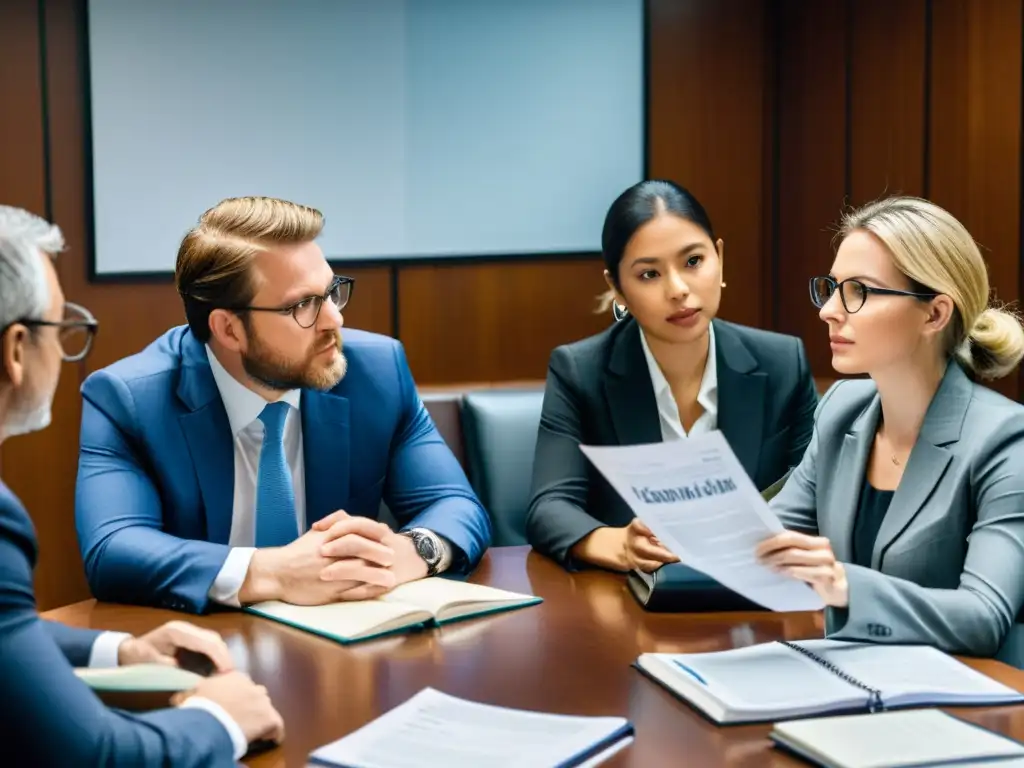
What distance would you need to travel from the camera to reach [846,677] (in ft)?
→ 5.53

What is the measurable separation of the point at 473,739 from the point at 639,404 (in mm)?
1579

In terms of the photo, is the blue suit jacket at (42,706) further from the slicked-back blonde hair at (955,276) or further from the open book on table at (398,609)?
the slicked-back blonde hair at (955,276)

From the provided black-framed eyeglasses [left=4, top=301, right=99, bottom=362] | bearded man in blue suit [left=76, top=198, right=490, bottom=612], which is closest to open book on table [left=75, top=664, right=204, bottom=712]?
black-framed eyeglasses [left=4, top=301, right=99, bottom=362]

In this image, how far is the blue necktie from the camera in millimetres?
2508

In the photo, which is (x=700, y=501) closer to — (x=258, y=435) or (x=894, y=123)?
(x=258, y=435)

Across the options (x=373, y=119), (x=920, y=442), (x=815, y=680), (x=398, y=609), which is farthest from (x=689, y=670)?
(x=373, y=119)

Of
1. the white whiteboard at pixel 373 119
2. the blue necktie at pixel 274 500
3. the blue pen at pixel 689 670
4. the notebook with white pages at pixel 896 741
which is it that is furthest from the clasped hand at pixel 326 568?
the white whiteboard at pixel 373 119

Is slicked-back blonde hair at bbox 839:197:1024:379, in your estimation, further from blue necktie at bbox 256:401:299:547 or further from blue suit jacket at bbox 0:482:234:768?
blue suit jacket at bbox 0:482:234:768

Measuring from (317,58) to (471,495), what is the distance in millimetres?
2529

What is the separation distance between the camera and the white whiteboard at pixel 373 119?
4555mm

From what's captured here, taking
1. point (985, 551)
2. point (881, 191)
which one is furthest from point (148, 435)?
point (881, 191)

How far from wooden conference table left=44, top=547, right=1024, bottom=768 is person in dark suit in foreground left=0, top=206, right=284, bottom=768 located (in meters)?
0.08

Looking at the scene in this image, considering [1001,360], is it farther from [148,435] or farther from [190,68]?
[190,68]

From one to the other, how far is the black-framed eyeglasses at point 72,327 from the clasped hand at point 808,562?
0.91 m
